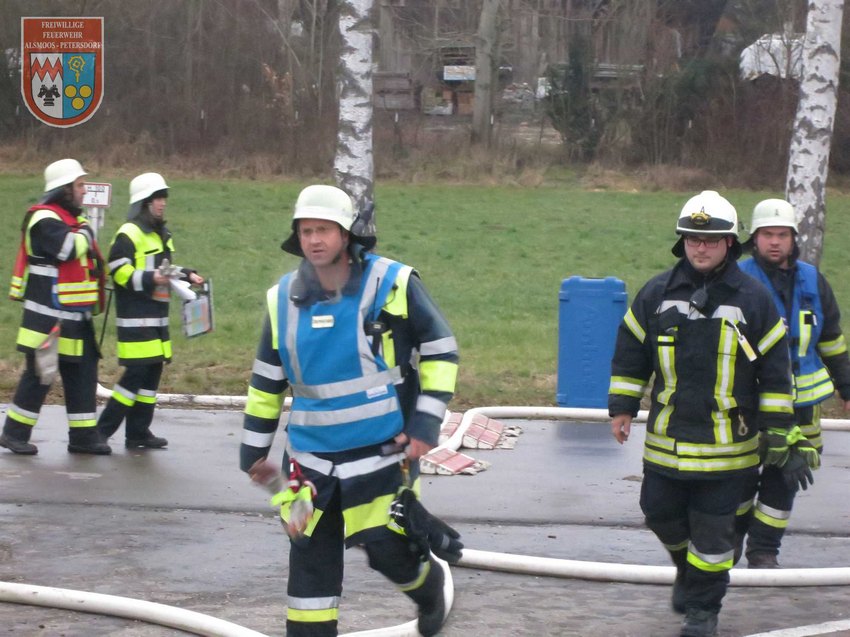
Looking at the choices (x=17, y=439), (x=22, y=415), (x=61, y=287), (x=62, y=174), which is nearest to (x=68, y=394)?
(x=22, y=415)

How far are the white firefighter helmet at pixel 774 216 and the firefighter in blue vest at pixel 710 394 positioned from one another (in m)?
0.73

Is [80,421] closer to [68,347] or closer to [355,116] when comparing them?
[68,347]

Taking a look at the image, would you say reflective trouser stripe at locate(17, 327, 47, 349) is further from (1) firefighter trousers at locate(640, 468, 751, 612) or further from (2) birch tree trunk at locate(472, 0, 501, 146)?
(2) birch tree trunk at locate(472, 0, 501, 146)

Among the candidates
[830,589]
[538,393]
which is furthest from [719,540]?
[538,393]

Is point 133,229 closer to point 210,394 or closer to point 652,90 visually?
point 210,394

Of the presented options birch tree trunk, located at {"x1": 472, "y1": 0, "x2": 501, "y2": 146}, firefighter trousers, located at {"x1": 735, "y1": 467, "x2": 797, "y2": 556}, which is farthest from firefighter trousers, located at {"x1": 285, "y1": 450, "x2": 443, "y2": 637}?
birch tree trunk, located at {"x1": 472, "y1": 0, "x2": 501, "y2": 146}

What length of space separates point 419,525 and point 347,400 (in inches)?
18.9

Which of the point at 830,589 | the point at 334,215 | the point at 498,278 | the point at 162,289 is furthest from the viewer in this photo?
the point at 498,278

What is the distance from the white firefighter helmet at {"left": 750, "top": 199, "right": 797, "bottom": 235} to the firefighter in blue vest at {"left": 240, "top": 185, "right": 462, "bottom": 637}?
6.71ft

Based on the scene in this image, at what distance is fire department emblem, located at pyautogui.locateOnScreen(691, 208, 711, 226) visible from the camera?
499cm

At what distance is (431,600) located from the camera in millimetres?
4652

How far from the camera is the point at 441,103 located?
37.7 metres

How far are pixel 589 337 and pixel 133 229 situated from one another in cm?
333

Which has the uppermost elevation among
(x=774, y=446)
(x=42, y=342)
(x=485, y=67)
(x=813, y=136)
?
(x=485, y=67)
